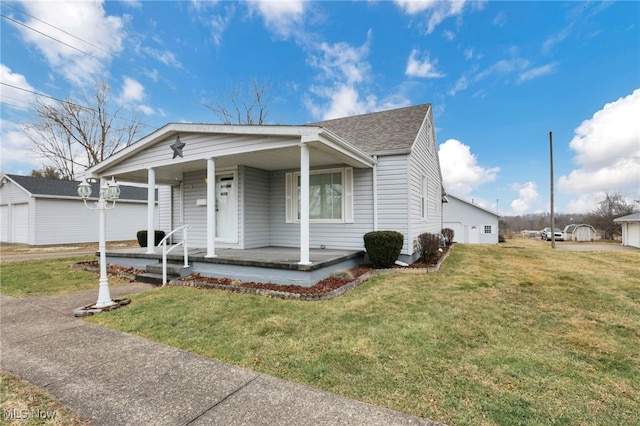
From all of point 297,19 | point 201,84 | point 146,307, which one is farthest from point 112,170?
point 201,84

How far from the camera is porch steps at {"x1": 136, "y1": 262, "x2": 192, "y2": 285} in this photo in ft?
22.2

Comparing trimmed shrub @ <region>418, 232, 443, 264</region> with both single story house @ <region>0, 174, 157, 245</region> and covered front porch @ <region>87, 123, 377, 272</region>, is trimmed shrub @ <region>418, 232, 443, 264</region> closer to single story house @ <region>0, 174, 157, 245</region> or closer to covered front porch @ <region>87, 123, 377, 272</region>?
covered front porch @ <region>87, 123, 377, 272</region>

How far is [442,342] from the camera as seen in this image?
3.30 metres

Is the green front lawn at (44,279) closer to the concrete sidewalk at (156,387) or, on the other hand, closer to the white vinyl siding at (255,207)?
the concrete sidewalk at (156,387)

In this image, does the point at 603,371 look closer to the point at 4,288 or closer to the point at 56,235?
the point at 4,288

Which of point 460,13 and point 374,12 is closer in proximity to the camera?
point 460,13

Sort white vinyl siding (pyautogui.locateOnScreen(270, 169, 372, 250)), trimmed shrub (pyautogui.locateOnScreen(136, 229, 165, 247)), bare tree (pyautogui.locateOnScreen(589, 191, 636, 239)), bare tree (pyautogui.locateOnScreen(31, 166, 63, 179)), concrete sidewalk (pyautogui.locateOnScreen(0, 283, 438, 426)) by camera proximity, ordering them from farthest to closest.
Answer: bare tree (pyautogui.locateOnScreen(589, 191, 636, 239)) → bare tree (pyautogui.locateOnScreen(31, 166, 63, 179)) → trimmed shrub (pyautogui.locateOnScreen(136, 229, 165, 247)) → white vinyl siding (pyautogui.locateOnScreen(270, 169, 372, 250)) → concrete sidewalk (pyautogui.locateOnScreen(0, 283, 438, 426))

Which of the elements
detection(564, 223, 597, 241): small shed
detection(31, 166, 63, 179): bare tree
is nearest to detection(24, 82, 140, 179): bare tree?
detection(31, 166, 63, 179): bare tree

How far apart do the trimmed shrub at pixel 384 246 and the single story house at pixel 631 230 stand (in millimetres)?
25125

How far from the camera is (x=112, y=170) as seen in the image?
9.49 meters

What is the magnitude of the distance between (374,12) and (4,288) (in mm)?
14852

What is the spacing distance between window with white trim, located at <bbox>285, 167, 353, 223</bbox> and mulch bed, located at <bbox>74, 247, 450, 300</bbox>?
1763 mm

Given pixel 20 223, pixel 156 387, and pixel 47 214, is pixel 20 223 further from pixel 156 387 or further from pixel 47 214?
pixel 156 387

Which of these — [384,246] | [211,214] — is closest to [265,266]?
[211,214]
